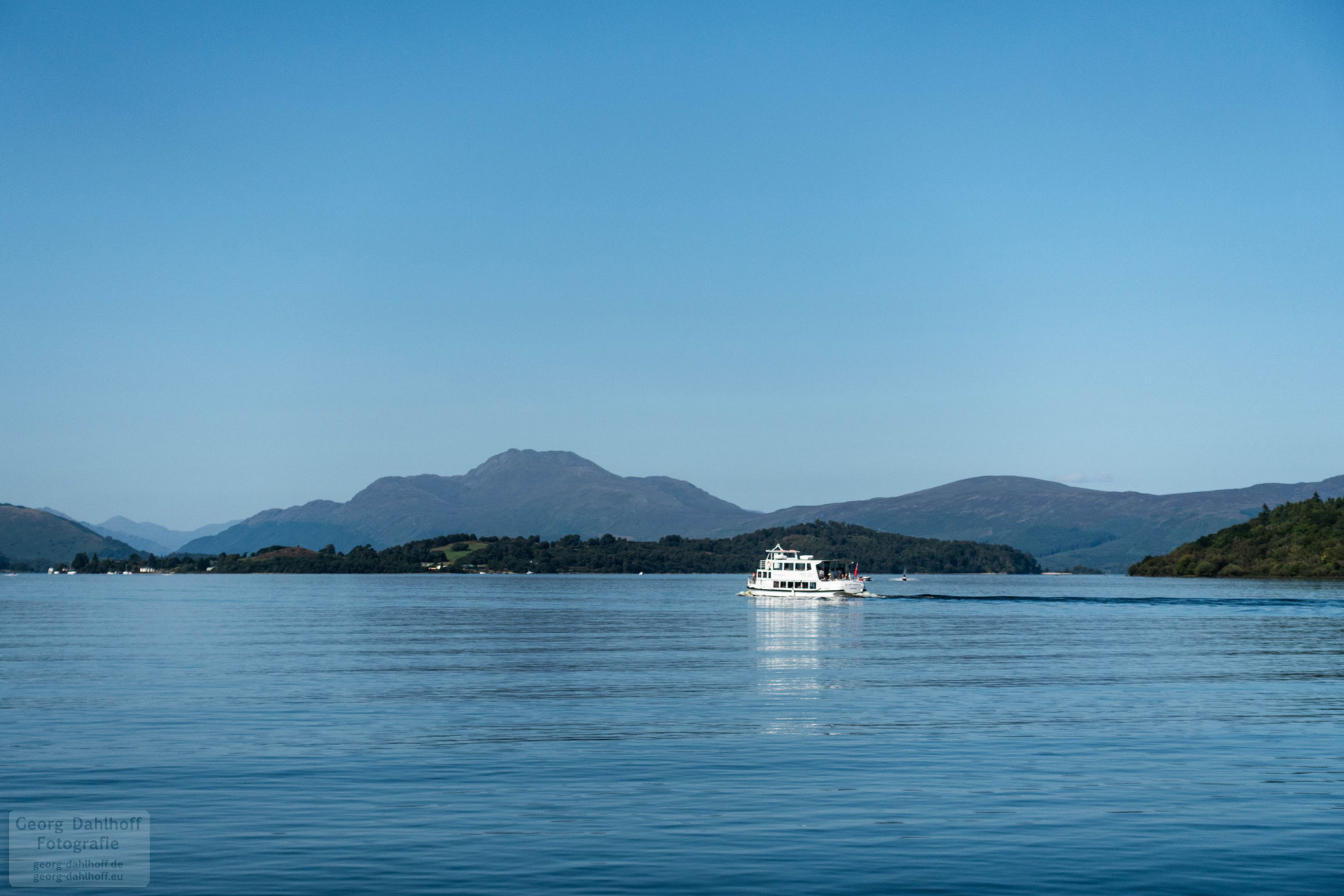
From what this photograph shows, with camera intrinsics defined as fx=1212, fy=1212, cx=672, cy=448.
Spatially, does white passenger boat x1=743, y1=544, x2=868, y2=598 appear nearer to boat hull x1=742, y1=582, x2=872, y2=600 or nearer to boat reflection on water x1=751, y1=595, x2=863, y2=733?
boat hull x1=742, y1=582, x2=872, y2=600

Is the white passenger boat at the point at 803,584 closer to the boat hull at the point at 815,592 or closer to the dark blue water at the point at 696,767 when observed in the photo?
the boat hull at the point at 815,592

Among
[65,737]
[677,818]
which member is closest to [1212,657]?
[677,818]

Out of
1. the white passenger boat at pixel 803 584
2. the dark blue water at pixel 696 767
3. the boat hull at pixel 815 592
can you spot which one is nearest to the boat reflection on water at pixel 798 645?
the dark blue water at pixel 696 767

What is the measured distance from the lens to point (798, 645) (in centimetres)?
9131

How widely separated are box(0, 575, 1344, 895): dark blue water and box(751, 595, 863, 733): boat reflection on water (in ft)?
1.74

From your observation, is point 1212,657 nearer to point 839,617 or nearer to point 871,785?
point 871,785

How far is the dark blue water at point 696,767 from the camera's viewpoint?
2362cm

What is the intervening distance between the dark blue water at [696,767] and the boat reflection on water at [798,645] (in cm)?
53

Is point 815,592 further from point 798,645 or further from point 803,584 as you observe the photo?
point 798,645

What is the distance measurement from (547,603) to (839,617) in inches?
2184

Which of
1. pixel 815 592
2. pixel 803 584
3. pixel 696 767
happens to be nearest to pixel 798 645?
pixel 696 767

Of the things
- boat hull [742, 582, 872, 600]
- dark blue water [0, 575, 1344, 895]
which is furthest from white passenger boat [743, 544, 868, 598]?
dark blue water [0, 575, 1344, 895]

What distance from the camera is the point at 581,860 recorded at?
24.0m

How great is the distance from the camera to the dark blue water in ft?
77.5
